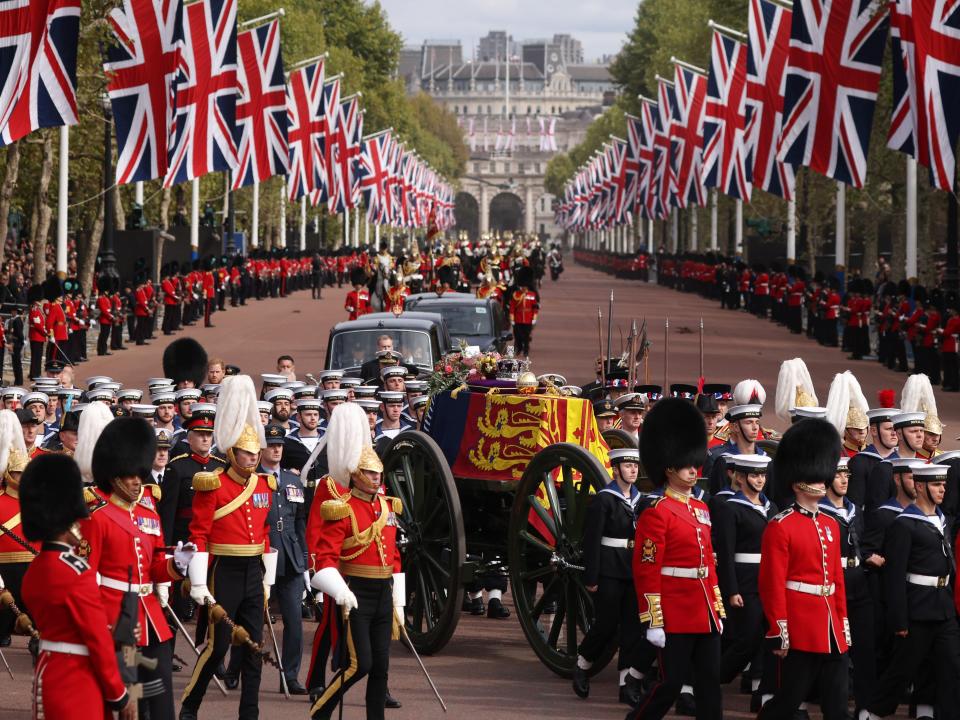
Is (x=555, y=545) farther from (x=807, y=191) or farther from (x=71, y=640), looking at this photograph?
(x=807, y=191)

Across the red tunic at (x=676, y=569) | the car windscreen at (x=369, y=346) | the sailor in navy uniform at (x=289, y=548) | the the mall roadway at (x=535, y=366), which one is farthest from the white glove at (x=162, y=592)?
the car windscreen at (x=369, y=346)

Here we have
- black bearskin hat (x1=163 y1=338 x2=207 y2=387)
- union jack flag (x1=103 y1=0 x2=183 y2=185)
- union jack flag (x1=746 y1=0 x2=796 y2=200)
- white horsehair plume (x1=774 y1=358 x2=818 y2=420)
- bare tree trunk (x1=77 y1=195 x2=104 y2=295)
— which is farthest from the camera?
bare tree trunk (x1=77 y1=195 x2=104 y2=295)

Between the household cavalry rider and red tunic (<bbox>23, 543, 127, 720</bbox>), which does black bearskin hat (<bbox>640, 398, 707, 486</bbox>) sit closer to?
the household cavalry rider

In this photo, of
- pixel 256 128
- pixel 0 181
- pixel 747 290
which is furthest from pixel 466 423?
pixel 747 290

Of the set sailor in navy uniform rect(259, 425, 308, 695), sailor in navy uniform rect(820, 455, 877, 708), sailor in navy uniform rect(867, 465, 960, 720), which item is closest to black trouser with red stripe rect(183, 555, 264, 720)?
sailor in navy uniform rect(259, 425, 308, 695)

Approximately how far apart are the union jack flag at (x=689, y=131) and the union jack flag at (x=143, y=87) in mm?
24022

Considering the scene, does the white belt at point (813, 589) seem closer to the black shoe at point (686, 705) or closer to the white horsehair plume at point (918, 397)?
the black shoe at point (686, 705)

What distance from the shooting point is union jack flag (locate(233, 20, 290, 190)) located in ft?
125

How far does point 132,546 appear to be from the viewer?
7.84 metres

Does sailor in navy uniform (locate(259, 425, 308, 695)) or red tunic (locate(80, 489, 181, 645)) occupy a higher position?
red tunic (locate(80, 489, 181, 645))

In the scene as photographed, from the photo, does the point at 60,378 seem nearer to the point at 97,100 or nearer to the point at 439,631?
the point at 439,631

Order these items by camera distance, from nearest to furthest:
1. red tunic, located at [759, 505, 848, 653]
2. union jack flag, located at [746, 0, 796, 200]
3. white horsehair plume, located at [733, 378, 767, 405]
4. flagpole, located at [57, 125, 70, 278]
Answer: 1. red tunic, located at [759, 505, 848, 653]
2. white horsehair plume, located at [733, 378, 767, 405]
3. flagpole, located at [57, 125, 70, 278]
4. union jack flag, located at [746, 0, 796, 200]

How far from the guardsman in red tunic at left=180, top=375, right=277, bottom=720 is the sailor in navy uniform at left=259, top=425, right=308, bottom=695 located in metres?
0.50

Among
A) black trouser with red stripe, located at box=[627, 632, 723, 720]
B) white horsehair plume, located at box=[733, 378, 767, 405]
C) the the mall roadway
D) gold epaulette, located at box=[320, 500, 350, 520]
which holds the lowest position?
the the mall roadway
